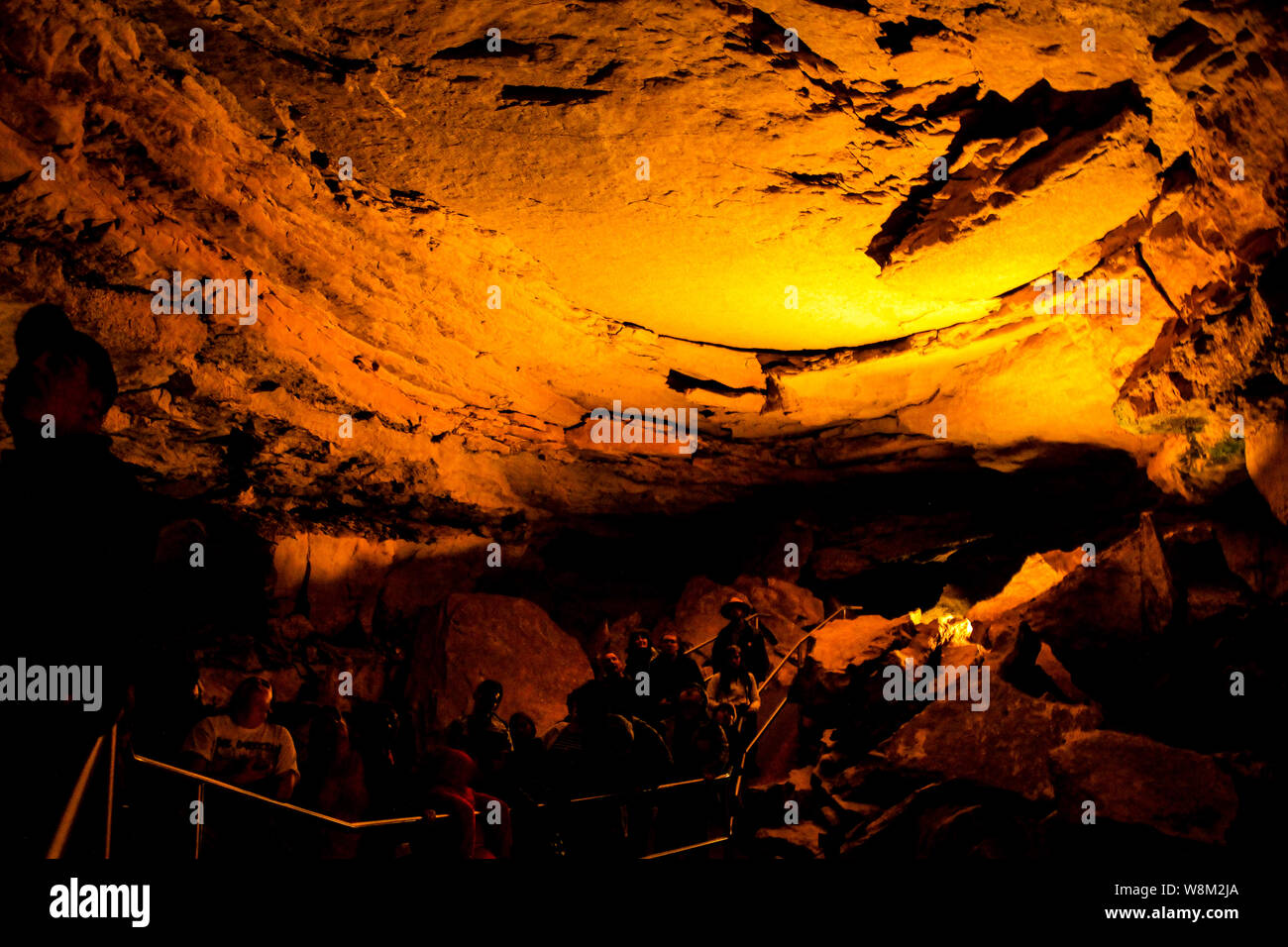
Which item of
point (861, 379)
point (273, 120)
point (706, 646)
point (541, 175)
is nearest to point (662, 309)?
point (541, 175)

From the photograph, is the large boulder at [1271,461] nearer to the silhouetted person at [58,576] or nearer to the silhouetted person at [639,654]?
the silhouetted person at [639,654]

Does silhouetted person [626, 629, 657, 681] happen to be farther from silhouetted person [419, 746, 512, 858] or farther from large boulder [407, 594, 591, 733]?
silhouetted person [419, 746, 512, 858]

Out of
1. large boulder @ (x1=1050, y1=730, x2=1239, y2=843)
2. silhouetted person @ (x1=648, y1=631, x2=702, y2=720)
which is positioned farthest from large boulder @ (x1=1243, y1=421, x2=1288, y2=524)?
silhouetted person @ (x1=648, y1=631, x2=702, y2=720)

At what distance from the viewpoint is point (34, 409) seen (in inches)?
70.6

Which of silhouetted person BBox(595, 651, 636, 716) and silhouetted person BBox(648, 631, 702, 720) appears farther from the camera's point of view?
silhouetted person BBox(648, 631, 702, 720)

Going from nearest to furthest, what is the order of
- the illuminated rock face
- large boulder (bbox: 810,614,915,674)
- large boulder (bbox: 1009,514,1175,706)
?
the illuminated rock face < large boulder (bbox: 1009,514,1175,706) < large boulder (bbox: 810,614,915,674)

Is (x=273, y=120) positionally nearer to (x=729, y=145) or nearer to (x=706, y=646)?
(x=729, y=145)

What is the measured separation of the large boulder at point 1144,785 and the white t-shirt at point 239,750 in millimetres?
5071

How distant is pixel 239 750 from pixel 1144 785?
18.6 ft

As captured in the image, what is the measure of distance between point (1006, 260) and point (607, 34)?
3.87 meters

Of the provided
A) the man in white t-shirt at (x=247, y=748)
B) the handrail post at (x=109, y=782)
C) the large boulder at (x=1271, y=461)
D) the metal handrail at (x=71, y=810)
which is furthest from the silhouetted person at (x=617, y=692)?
the metal handrail at (x=71, y=810)

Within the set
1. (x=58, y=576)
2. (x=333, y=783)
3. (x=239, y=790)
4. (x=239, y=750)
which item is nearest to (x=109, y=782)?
(x=58, y=576)

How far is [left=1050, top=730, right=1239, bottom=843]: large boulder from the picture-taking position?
464 centimetres

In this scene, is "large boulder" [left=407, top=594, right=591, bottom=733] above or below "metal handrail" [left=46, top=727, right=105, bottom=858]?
below
